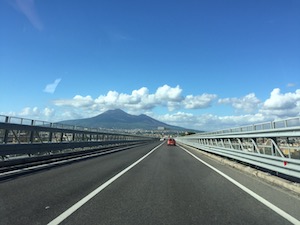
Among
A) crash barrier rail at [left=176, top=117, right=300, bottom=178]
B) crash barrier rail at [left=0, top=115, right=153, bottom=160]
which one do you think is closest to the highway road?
crash barrier rail at [left=176, top=117, right=300, bottom=178]

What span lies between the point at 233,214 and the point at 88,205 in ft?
10.1

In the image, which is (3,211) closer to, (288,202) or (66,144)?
(288,202)

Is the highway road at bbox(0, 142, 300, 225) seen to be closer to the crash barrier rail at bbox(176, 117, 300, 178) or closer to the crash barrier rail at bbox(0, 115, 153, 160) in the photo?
the crash barrier rail at bbox(176, 117, 300, 178)

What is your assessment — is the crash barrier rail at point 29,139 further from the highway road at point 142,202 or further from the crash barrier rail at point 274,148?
the crash barrier rail at point 274,148

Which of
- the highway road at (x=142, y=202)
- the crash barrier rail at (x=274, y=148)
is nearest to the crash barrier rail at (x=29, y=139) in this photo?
the highway road at (x=142, y=202)

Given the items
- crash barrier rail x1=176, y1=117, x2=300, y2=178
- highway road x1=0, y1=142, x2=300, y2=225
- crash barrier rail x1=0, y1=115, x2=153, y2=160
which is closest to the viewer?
highway road x1=0, y1=142, x2=300, y2=225

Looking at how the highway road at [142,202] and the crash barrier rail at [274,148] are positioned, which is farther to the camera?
the crash barrier rail at [274,148]

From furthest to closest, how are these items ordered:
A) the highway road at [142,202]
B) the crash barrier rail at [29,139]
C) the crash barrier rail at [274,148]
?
the crash barrier rail at [29,139] < the crash barrier rail at [274,148] < the highway road at [142,202]

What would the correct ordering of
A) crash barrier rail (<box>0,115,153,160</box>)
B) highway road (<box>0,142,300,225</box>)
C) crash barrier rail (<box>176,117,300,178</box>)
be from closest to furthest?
1. highway road (<box>0,142,300,225</box>)
2. crash barrier rail (<box>176,117,300,178</box>)
3. crash barrier rail (<box>0,115,153,160</box>)

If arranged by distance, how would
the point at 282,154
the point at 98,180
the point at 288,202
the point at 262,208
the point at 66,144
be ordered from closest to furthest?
1. the point at 262,208
2. the point at 288,202
3. the point at 282,154
4. the point at 98,180
5. the point at 66,144

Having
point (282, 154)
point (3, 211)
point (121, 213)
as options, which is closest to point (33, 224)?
point (3, 211)

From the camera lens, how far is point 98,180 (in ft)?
35.7

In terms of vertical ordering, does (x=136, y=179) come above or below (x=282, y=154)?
below

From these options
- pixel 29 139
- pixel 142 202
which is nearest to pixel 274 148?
pixel 142 202
